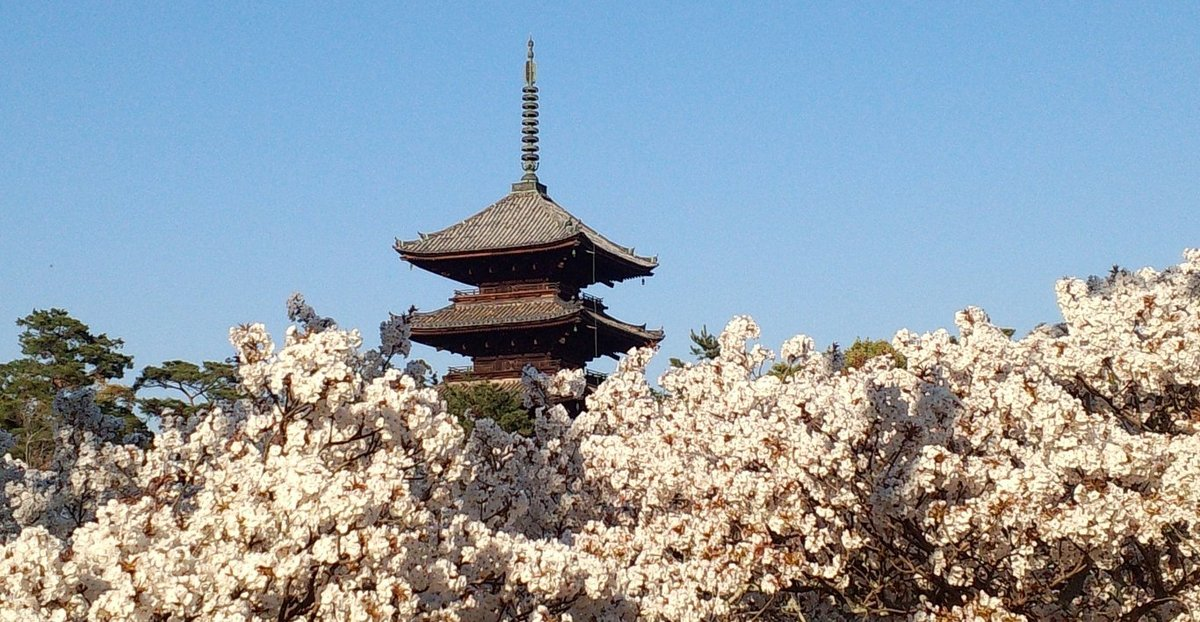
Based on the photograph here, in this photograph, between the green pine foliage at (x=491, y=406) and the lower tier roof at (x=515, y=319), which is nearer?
the green pine foliage at (x=491, y=406)

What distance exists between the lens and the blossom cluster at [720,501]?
9656mm

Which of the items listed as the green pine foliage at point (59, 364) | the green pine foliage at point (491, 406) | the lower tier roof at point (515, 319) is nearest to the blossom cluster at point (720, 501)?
the green pine foliage at point (491, 406)

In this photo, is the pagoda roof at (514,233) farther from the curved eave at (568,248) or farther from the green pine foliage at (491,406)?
the green pine foliage at (491,406)

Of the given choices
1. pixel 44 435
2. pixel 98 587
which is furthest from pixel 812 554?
pixel 44 435

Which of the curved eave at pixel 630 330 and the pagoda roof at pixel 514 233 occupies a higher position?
the pagoda roof at pixel 514 233

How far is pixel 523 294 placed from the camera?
4109cm

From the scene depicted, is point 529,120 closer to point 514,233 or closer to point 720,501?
point 514,233

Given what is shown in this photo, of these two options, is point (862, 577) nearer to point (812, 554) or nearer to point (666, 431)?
point (812, 554)

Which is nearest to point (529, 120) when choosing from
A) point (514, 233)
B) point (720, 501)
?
point (514, 233)

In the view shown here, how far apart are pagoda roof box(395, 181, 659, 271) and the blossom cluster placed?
24.7 meters

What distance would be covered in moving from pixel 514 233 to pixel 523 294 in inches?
69.5

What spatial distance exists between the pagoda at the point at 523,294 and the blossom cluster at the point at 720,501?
24.1 m

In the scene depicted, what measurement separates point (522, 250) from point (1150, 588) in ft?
94.0

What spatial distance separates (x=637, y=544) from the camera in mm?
13945
